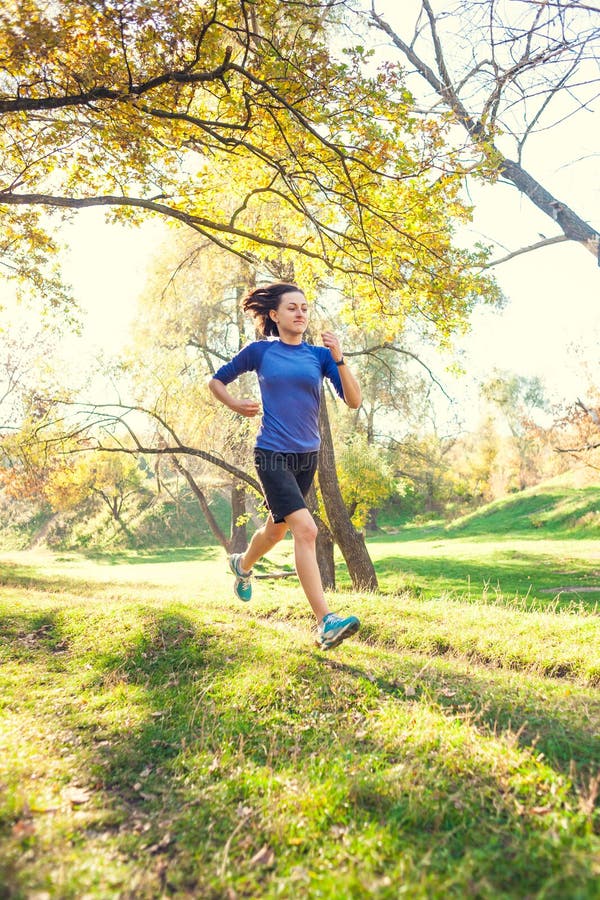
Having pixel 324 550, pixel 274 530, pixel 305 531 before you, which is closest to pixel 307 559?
pixel 305 531

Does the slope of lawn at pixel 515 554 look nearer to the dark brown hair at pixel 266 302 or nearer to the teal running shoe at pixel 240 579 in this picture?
the teal running shoe at pixel 240 579

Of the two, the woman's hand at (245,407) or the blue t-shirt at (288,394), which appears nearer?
the blue t-shirt at (288,394)

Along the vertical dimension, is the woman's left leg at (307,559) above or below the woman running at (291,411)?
below

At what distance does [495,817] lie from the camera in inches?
77.8

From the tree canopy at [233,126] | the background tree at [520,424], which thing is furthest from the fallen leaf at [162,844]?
the background tree at [520,424]

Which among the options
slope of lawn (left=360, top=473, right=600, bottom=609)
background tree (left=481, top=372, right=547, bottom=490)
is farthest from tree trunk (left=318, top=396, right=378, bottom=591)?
background tree (left=481, top=372, right=547, bottom=490)

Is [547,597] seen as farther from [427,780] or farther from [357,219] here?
[427,780]

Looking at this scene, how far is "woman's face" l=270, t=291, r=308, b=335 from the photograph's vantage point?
4297 mm

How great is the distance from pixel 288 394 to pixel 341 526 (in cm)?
622

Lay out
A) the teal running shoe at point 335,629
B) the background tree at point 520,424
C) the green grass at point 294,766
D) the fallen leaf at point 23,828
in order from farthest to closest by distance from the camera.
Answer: the background tree at point 520,424, the teal running shoe at point 335,629, the fallen leaf at point 23,828, the green grass at point 294,766

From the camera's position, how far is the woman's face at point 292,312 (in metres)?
4.30

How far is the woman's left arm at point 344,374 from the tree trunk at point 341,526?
5.67 meters

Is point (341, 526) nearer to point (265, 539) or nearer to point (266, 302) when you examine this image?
point (265, 539)

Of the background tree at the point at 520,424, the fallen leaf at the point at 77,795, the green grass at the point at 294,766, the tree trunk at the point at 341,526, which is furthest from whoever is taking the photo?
the background tree at the point at 520,424
